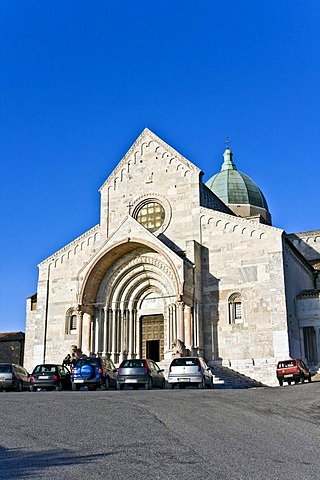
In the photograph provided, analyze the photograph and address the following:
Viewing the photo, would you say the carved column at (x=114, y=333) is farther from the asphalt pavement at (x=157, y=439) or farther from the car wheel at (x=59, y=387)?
the asphalt pavement at (x=157, y=439)

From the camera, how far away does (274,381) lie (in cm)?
2900

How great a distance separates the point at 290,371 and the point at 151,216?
13.5 metres

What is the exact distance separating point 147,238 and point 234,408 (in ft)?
62.1

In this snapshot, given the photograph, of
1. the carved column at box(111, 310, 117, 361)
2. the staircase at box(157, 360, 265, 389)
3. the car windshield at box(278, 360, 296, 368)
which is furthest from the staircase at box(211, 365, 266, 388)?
the carved column at box(111, 310, 117, 361)

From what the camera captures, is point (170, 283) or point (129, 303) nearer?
point (170, 283)

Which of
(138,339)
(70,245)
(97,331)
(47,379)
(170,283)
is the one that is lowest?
(47,379)

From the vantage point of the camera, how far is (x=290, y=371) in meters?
26.7

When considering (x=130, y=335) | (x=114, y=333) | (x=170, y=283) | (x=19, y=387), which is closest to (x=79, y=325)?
(x=114, y=333)

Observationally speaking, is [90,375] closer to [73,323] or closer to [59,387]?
[59,387]

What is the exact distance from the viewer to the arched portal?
1324 inches

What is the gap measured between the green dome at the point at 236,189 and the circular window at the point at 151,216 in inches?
565

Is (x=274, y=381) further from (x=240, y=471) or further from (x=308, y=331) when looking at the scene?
(x=240, y=471)

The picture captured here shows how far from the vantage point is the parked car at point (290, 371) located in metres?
26.7

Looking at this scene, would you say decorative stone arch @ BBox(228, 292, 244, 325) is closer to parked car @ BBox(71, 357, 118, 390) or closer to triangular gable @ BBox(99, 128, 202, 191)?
parked car @ BBox(71, 357, 118, 390)
